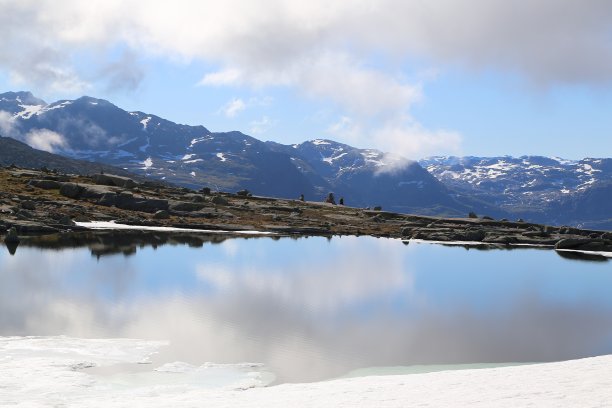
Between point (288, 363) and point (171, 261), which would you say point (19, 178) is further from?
point (288, 363)

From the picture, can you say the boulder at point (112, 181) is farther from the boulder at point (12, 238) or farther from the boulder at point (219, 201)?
the boulder at point (12, 238)

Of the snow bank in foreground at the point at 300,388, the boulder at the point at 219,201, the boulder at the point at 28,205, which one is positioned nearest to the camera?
the snow bank in foreground at the point at 300,388

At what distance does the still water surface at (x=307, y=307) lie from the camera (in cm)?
3147

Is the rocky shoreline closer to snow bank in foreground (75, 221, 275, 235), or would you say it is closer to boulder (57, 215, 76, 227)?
boulder (57, 215, 76, 227)

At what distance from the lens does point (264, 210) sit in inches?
5753

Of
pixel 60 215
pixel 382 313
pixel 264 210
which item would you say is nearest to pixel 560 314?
pixel 382 313

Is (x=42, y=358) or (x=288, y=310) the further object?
(x=288, y=310)

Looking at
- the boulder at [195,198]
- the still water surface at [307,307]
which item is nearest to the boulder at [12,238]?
the still water surface at [307,307]

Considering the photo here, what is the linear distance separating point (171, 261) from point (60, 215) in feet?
138

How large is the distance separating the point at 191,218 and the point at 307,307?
267 ft

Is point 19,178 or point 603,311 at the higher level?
point 19,178

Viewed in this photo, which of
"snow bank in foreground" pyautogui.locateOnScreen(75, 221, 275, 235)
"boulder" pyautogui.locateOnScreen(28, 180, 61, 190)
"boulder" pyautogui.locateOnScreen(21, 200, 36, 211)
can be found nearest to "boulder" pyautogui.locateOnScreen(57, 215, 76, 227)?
"snow bank in foreground" pyautogui.locateOnScreen(75, 221, 275, 235)

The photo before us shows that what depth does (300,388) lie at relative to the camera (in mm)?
23562

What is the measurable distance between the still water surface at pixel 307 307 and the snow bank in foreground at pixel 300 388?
2931 millimetres
